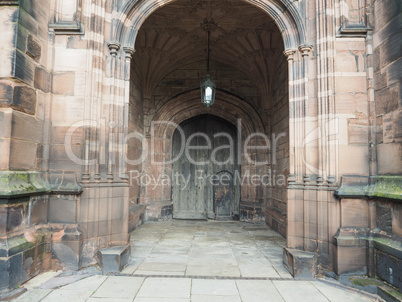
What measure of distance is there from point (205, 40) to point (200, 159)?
3190mm

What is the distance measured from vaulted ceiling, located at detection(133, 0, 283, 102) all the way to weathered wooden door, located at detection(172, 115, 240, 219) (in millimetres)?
1588

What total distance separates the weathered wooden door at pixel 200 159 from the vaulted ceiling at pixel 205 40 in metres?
1.59

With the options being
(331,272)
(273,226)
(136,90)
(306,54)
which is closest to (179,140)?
(136,90)

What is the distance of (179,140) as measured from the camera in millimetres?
8273

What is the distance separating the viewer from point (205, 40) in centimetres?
689

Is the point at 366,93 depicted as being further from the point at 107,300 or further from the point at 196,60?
the point at 196,60

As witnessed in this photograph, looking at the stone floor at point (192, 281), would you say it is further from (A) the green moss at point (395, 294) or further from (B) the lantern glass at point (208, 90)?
(B) the lantern glass at point (208, 90)

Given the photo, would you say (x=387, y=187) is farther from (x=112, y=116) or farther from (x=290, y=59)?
(x=112, y=116)

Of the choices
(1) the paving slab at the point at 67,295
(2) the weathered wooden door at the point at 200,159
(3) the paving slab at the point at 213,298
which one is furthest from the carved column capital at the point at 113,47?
(2) the weathered wooden door at the point at 200,159

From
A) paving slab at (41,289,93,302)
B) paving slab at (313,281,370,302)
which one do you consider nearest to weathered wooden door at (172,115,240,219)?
paving slab at (313,281,370,302)

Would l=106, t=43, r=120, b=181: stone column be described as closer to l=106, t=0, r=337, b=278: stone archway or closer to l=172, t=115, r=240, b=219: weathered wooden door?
l=106, t=0, r=337, b=278: stone archway

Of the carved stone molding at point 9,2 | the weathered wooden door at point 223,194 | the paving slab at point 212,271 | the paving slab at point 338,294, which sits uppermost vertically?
the carved stone molding at point 9,2

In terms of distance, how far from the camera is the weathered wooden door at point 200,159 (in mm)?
8141

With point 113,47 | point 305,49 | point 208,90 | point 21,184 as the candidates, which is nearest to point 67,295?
point 21,184
